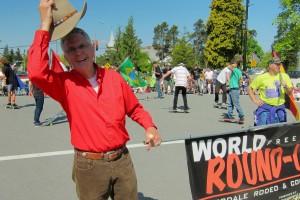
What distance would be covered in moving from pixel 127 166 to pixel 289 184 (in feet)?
6.99

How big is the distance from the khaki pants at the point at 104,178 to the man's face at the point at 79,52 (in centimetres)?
71

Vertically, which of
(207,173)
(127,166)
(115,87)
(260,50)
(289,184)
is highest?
(260,50)

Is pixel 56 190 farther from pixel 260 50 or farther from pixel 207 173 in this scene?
pixel 260 50

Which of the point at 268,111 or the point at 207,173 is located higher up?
the point at 268,111

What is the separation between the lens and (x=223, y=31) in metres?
49.1

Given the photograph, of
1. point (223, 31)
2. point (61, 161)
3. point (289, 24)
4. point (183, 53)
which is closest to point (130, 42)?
point (223, 31)

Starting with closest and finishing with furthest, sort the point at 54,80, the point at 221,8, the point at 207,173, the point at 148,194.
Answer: the point at 54,80 < the point at 207,173 < the point at 148,194 < the point at 221,8

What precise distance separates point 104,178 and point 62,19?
3.96 feet

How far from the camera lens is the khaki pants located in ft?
8.29

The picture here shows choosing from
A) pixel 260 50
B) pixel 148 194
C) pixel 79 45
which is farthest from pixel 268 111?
pixel 260 50

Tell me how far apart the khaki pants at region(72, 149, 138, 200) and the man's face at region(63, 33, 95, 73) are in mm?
710

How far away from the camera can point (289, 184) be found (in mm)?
3770

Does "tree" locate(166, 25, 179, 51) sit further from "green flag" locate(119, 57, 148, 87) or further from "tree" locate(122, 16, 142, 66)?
"green flag" locate(119, 57, 148, 87)

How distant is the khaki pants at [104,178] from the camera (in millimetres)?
2525
